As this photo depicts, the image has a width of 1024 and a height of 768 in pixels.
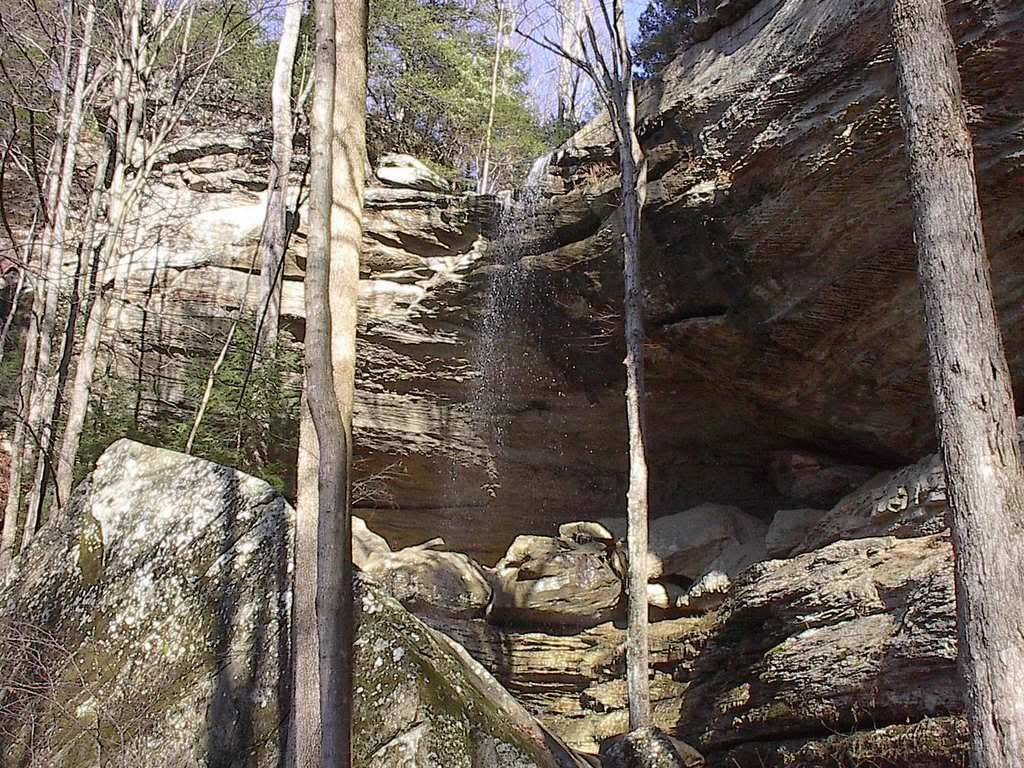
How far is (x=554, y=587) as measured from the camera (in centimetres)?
1102

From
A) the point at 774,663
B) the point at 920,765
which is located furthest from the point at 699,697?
the point at 920,765

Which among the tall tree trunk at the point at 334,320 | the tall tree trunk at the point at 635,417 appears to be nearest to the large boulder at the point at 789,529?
the tall tree trunk at the point at 635,417

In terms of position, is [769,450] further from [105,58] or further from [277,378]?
[105,58]

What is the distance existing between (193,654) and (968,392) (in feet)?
14.5

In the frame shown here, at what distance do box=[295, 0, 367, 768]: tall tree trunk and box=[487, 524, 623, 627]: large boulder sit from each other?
6661mm

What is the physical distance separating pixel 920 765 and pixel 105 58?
10720mm

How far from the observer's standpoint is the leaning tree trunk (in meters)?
4.12

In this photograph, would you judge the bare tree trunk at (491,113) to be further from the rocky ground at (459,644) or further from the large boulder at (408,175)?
the rocky ground at (459,644)

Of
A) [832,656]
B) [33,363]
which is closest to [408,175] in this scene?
[33,363]

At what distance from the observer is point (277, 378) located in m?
11.5

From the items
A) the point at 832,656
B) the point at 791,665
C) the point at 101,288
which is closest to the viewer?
the point at 832,656

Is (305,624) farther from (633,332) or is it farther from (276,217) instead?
(276,217)

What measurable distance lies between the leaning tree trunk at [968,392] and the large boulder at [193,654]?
86.1 inches

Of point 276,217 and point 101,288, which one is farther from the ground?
point 276,217
